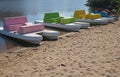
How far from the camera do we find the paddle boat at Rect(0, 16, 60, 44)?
11547mm

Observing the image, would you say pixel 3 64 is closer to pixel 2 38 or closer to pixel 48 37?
pixel 48 37

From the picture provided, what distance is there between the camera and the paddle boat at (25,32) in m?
11.5

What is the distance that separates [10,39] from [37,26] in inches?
65.2

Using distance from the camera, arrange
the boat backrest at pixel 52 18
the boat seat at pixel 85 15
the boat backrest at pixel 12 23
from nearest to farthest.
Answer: the boat backrest at pixel 12 23 < the boat backrest at pixel 52 18 < the boat seat at pixel 85 15

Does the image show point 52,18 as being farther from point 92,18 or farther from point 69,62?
point 69,62

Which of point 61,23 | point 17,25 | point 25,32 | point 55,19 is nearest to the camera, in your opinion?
point 25,32

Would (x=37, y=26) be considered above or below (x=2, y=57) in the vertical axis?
above

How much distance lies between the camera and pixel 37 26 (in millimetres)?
12750

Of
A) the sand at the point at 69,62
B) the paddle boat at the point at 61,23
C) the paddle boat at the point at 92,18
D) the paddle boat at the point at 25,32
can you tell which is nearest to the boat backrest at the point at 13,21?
the paddle boat at the point at 25,32

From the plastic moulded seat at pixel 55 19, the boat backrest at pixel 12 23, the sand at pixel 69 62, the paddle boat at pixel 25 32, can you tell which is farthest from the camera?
the plastic moulded seat at pixel 55 19

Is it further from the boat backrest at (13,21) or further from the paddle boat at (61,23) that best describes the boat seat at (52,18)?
the boat backrest at (13,21)

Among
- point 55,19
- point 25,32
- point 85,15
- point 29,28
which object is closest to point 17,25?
point 29,28

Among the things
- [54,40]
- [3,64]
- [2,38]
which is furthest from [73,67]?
[2,38]

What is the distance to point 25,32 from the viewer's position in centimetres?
1202
